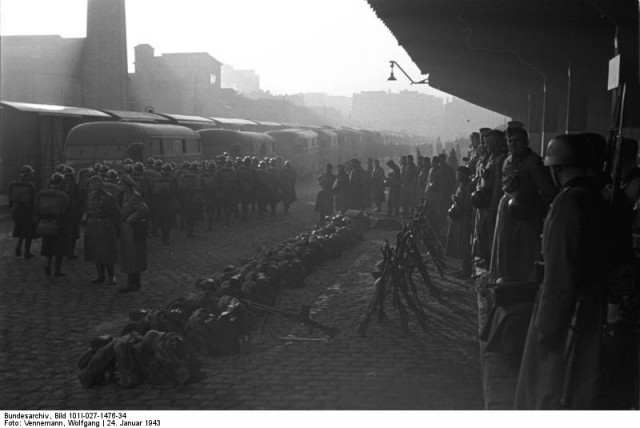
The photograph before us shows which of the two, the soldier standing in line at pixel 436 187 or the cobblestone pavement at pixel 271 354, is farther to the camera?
the soldier standing in line at pixel 436 187

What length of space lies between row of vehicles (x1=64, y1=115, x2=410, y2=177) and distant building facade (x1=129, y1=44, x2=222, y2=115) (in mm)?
16441

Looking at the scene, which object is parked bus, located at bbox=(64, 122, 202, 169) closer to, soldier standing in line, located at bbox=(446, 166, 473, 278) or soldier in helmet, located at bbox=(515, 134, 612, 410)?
soldier standing in line, located at bbox=(446, 166, 473, 278)

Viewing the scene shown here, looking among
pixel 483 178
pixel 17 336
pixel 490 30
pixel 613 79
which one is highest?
pixel 490 30

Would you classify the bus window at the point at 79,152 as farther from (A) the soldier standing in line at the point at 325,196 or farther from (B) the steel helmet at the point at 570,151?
(B) the steel helmet at the point at 570,151

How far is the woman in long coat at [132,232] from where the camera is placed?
913 centimetres

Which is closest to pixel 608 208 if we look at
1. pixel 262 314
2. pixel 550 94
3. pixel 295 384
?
pixel 295 384

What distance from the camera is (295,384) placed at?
556cm

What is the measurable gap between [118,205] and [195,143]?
13.7 m

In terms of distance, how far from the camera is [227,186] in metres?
16.5

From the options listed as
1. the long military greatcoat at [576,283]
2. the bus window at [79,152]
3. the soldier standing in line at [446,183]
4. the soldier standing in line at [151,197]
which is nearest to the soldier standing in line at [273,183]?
the soldier standing in line at [151,197]

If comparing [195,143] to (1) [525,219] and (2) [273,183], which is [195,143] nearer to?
(2) [273,183]

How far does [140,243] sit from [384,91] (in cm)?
14434

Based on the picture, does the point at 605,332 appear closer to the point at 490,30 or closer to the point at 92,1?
the point at 490,30

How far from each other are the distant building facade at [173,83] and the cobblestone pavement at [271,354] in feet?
141
